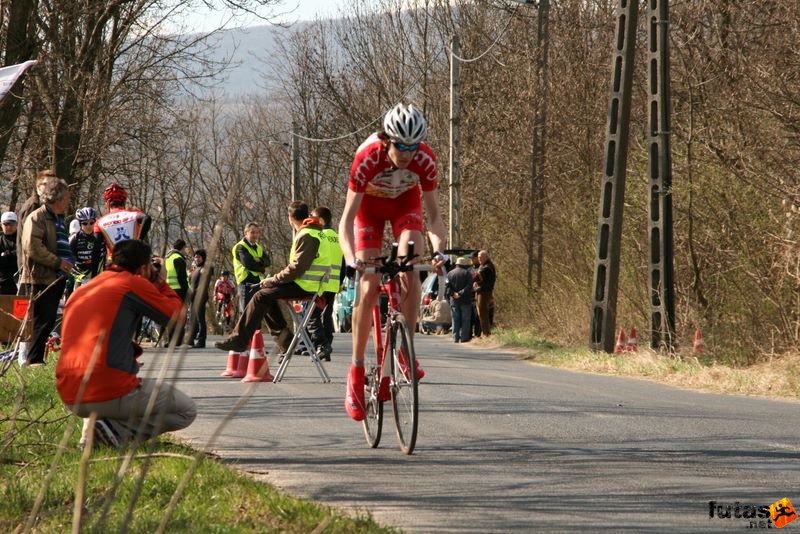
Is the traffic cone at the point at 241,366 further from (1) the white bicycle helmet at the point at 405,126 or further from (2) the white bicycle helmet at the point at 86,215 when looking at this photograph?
(1) the white bicycle helmet at the point at 405,126

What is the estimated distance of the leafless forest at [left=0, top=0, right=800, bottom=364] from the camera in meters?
17.2

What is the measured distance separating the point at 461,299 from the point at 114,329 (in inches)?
814

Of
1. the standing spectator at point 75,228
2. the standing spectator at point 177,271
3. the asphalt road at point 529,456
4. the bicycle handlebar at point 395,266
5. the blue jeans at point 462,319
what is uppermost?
the standing spectator at point 75,228

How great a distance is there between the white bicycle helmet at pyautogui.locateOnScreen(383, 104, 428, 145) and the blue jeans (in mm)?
20155

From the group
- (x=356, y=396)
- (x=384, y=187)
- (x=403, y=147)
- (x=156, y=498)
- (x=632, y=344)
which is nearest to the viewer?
(x=156, y=498)

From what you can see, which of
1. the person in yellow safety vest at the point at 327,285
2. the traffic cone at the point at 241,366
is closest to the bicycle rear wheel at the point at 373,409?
the person in yellow safety vest at the point at 327,285

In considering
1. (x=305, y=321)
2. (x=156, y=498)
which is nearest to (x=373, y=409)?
(x=156, y=498)

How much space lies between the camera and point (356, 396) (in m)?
8.62

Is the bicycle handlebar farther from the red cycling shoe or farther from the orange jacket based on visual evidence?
the orange jacket

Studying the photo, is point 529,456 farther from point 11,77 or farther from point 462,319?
point 462,319

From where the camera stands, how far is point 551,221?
31766mm

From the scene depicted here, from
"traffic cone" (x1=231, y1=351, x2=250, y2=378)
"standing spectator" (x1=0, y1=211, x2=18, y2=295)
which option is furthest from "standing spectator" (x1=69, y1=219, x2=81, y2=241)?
"traffic cone" (x1=231, y1=351, x2=250, y2=378)

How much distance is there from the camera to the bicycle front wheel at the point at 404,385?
7.93m

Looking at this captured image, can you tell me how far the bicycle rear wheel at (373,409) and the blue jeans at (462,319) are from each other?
19343 millimetres
